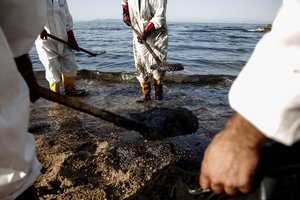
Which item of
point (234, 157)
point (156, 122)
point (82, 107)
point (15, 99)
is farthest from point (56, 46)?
point (234, 157)

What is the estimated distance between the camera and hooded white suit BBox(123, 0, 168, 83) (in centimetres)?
536

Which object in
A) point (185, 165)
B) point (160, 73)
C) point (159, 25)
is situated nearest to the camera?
point (185, 165)

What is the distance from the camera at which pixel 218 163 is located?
0.93m

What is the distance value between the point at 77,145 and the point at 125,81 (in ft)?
17.8

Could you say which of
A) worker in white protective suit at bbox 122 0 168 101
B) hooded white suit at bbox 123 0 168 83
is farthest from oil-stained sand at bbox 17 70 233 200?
hooded white suit at bbox 123 0 168 83

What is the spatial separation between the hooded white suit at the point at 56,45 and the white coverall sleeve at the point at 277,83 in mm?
5343

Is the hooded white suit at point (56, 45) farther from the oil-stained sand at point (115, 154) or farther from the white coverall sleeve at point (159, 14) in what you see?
the white coverall sleeve at point (159, 14)

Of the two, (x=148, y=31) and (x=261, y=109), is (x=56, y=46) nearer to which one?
(x=148, y=31)

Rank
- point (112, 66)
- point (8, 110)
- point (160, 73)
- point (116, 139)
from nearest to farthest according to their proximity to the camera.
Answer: point (8, 110), point (116, 139), point (160, 73), point (112, 66)

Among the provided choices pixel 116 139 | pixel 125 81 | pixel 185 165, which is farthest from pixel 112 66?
pixel 185 165

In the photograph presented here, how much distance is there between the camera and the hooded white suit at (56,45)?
216 inches

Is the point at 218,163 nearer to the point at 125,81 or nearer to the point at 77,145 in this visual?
the point at 77,145

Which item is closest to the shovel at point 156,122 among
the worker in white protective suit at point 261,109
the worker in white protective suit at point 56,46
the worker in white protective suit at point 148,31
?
the worker in white protective suit at point 261,109

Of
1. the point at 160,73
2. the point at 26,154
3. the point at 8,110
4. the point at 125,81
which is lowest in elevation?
the point at 125,81
